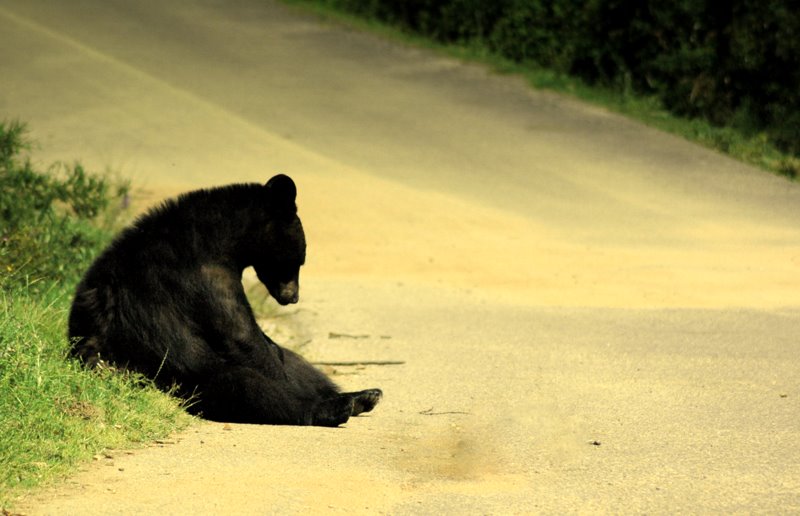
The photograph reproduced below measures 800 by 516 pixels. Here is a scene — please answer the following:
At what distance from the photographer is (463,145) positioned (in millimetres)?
17047

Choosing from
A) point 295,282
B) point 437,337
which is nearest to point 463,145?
point 437,337

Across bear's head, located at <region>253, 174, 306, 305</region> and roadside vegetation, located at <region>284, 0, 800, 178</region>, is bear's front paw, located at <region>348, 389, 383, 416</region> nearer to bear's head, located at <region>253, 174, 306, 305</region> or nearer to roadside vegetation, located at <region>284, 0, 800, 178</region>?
bear's head, located at <region>253, 174, 306, 305</region>

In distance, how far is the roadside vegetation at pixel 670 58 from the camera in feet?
54.8

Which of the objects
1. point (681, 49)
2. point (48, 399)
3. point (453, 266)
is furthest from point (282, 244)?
point (681, 49)

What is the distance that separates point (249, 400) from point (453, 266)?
246 inches

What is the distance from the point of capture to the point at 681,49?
57.9 feet

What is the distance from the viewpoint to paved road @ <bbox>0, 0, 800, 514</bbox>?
573cm

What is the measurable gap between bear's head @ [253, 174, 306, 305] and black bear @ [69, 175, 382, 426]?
0.04 metres

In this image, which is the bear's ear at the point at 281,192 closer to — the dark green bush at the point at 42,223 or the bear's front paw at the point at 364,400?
the bear's front paw at the point at 364,400

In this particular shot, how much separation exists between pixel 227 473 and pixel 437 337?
4.33m

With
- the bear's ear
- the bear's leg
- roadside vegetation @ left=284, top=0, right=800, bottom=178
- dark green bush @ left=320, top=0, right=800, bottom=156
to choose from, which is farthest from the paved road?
the bear's ear

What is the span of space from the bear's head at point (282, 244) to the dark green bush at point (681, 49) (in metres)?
10.9

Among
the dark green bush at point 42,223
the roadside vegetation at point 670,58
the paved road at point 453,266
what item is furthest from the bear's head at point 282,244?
the roadside vegetation at point 670,58

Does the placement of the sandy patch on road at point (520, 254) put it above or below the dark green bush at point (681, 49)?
below
